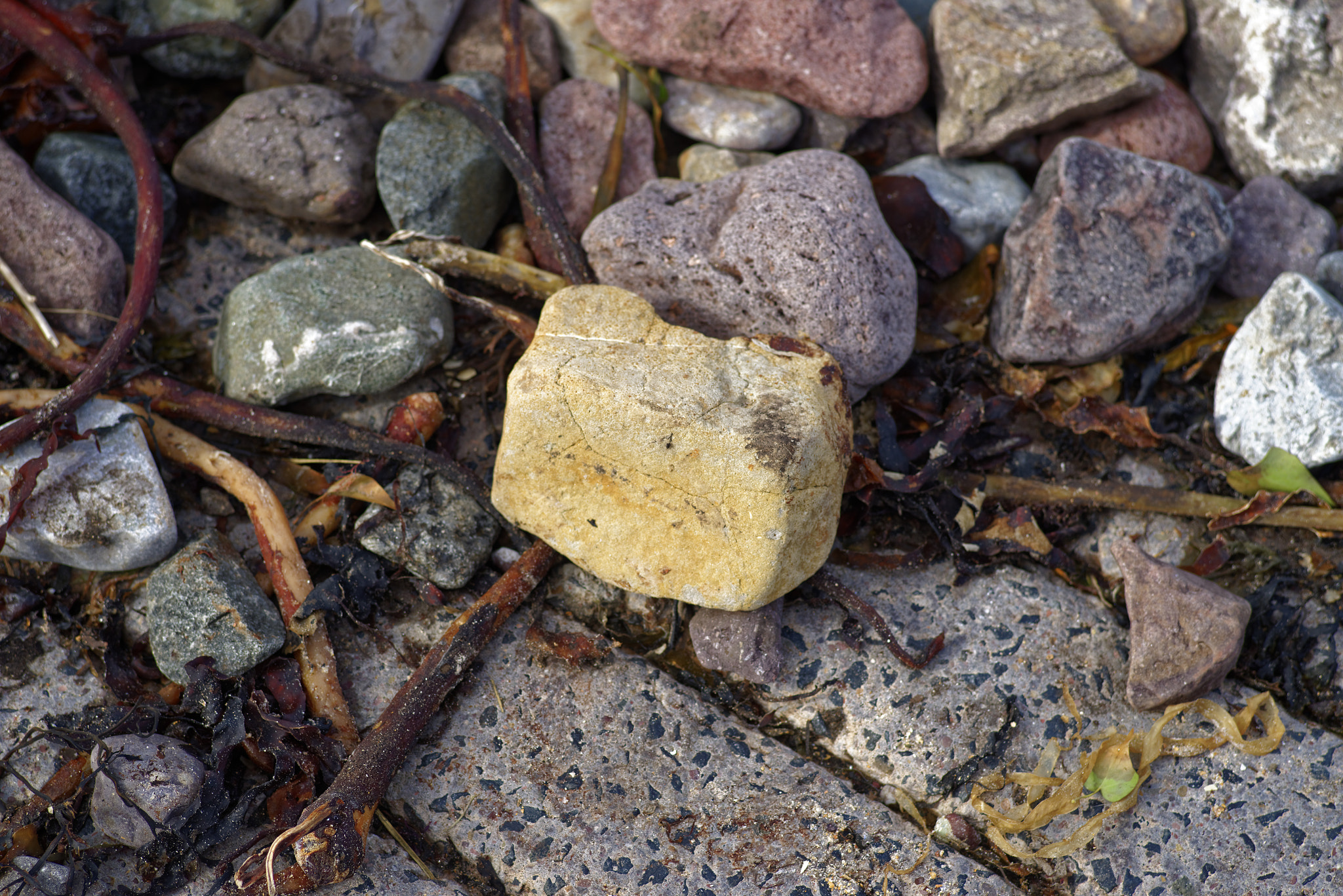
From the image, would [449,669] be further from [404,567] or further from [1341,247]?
[1341,247]

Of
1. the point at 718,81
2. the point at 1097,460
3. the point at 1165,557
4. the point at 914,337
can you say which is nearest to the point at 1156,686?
the point at 1165,557

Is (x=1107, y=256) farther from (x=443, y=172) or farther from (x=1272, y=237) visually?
(x=443, y=172)

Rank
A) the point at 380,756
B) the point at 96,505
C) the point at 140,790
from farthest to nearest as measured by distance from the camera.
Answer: the point at 96,505 → the point at 380,756 → the point at 140,790

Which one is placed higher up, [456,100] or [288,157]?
[456,100]

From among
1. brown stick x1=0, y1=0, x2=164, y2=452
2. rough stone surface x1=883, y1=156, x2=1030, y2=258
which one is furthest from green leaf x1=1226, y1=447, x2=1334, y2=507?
brown stick x1=0, y1=0, x2=164, y2=452

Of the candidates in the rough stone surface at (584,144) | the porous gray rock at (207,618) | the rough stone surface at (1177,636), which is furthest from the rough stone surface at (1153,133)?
the porous gray rock at (207,618)

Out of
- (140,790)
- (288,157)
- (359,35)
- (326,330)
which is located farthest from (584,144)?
(140,790)
